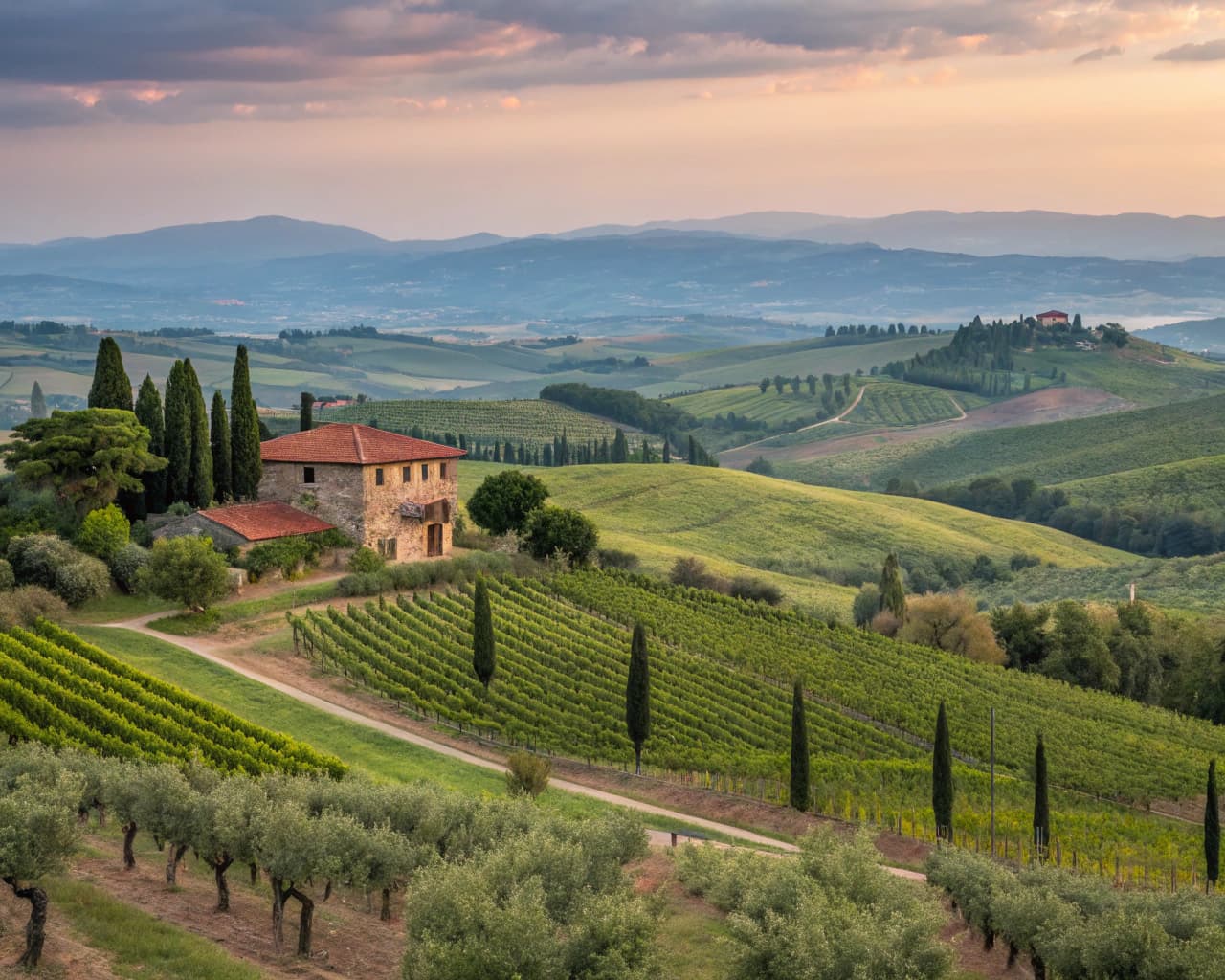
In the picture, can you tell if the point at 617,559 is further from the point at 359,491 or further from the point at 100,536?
the point at 100,536

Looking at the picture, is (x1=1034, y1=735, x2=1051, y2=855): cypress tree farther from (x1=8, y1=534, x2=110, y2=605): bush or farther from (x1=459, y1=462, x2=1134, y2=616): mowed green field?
(x1=459, y1=462, x2=1134, y2=616): mowed green field

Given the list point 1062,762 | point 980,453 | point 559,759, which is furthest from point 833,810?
point 980,453

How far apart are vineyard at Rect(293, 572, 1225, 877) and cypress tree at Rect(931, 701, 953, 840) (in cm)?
69

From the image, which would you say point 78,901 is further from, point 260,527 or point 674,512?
point 674,512

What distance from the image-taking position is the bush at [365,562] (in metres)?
59.1

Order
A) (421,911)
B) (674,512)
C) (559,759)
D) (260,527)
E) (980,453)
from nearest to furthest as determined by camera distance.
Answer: (421,911) → (559,759) → (260,527) → (674,512) → (980,453)

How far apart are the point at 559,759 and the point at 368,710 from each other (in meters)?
6.79

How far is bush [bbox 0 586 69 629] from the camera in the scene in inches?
1813

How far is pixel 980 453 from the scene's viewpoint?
18238 centimetres

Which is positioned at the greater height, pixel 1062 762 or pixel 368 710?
pixel 368 710

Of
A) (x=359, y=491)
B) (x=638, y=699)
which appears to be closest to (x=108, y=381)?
(x=359, y=491)

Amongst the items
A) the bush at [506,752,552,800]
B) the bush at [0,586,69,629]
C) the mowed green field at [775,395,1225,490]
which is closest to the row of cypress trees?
the bush at [0,586,69,629]

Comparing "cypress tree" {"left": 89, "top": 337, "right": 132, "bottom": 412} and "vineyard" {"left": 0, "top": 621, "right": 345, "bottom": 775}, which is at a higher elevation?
"cypress tree" {"left": 89, "top": 337, "right": 132, "bottom": 412}

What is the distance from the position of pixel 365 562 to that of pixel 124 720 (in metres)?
21.9
